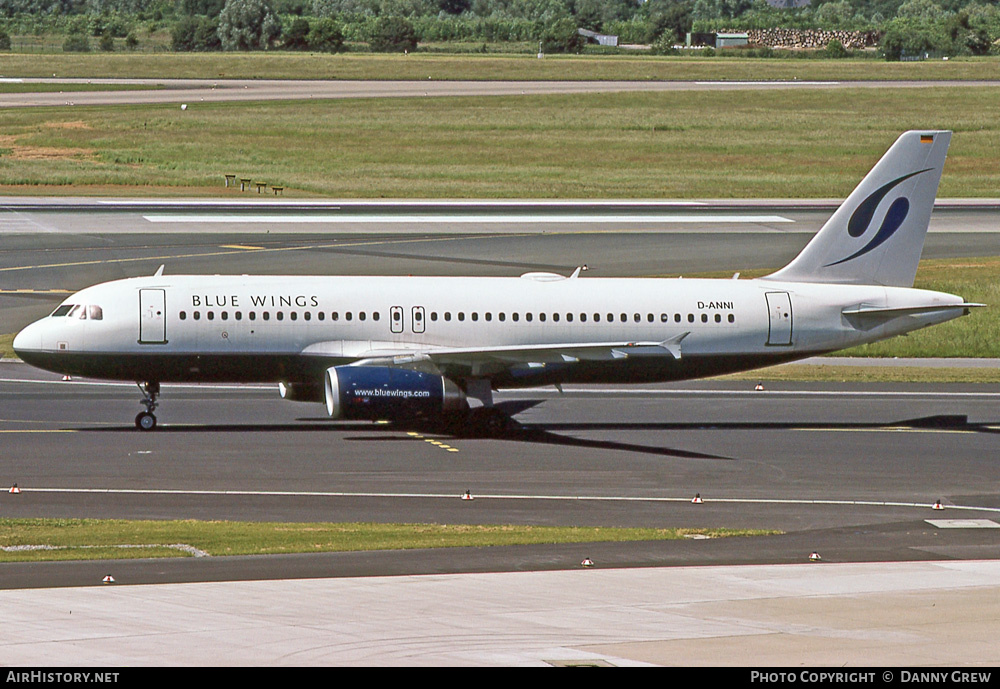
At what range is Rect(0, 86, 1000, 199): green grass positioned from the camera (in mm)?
119000

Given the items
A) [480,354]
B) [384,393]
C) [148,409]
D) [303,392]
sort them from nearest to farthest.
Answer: [384,393] → [480,354] → [148,409] → [303,392]

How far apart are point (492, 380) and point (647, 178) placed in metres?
84.1

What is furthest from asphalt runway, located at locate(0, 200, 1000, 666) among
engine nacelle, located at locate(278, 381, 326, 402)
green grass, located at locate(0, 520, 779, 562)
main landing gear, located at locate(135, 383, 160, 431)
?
engine nacelle, located at locate(278, 381, 326, 402)

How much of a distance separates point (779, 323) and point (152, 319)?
18.7 meters

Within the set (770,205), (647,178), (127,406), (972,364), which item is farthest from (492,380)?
(647,178)

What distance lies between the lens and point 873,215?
47.8 metres

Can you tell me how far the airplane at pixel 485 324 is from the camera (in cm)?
4312

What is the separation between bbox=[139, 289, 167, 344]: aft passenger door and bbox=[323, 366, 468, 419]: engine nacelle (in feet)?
16.3

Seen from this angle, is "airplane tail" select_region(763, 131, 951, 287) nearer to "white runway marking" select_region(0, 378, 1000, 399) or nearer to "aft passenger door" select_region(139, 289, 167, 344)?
"white runway marking" select_region(0, 378, 1000, 399)

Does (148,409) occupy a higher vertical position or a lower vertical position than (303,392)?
lower

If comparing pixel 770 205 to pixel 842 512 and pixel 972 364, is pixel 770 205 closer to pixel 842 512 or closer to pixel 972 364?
pixel 972 364

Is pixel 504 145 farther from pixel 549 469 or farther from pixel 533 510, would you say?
pixel 533 510

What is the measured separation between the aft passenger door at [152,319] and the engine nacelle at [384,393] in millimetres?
4971

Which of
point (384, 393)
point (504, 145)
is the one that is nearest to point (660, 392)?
point (384, 393)
